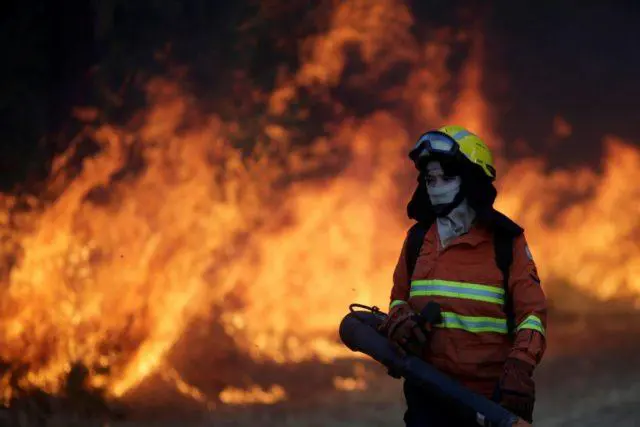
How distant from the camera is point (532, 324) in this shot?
11.9 feet

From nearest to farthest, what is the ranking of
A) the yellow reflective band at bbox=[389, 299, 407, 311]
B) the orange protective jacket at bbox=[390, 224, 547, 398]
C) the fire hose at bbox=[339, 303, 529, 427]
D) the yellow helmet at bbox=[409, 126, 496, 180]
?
the fire hose at bbox=[339, 303, 529, 427] < the orange protective jacket at bbox=[390, 224, 547, 398] < the yellow helmet at bbox=[409, 126, 496, 180] < the yellow reflective band at bbox=[389, 299, 407, 311]

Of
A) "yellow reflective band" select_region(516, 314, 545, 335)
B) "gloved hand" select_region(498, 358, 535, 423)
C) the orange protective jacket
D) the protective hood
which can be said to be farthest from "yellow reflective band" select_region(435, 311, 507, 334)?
the protective hood

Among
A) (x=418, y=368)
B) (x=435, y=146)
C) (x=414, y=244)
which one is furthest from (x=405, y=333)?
(x=435, y=146)

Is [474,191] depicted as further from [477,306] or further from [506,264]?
[477,306]

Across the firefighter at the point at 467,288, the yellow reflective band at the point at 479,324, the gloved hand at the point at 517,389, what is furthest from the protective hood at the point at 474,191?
the gloved hand at the point at 517,389

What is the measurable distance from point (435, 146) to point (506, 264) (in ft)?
2.06

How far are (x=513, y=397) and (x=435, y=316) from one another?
1.61ft

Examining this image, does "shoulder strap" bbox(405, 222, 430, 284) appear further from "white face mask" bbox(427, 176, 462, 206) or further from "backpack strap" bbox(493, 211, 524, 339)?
"backpack strap" bbox(493, 211, 524, 339)

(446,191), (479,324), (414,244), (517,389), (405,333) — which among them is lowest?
(517,389)

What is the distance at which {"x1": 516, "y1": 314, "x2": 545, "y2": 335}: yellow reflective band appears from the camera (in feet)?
11.9

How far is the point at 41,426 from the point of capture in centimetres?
781

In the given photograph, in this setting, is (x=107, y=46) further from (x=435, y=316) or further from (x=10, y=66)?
(x=435, y=316)

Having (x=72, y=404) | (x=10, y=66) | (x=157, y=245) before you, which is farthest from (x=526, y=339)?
(x=10, y=66)

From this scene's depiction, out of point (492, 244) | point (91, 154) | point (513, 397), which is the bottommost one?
point (513, 397)
